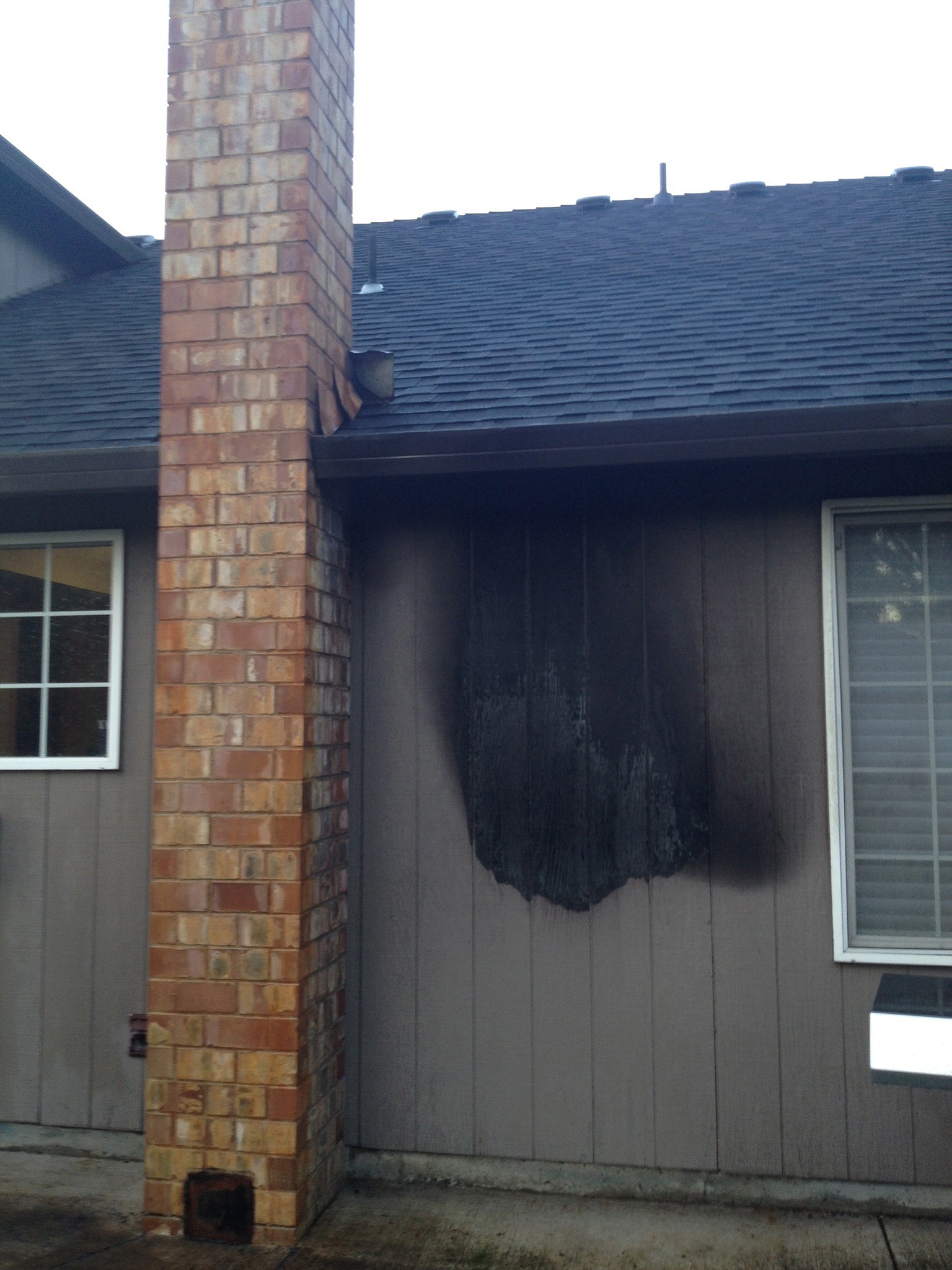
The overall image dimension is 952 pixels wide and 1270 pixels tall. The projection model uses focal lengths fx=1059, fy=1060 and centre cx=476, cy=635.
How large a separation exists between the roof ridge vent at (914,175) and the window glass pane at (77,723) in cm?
623

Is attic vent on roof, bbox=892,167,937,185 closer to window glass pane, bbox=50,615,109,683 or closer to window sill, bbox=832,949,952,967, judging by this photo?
window sill, bbox=832,949,952,967

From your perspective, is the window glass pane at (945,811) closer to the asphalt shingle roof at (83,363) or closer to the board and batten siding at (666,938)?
the board and batten siding at (666,938)

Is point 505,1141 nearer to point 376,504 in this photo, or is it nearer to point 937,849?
point 937,849

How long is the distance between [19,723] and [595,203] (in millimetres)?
5402

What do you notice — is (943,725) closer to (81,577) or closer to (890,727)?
(890,727)

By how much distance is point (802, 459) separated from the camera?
13.0 feet

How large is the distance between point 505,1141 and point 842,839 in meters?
1.71

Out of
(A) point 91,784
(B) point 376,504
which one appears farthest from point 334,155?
(A) point 91,784

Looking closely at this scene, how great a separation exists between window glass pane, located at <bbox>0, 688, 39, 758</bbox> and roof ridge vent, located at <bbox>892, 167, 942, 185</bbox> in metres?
6.44

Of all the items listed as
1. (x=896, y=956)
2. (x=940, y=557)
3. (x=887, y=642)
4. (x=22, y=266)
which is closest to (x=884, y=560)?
(x=940, y=557)

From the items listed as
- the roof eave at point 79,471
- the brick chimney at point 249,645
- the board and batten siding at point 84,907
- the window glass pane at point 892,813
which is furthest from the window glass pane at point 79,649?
the window glass pane at point 892,813

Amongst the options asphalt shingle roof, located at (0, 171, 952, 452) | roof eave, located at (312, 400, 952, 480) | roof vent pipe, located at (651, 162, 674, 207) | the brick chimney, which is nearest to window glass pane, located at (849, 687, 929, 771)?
roof eave, located at (312, 400, 952, 480)

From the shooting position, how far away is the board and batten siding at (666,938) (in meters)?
3.87

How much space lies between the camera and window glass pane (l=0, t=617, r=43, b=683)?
15.4 ft
